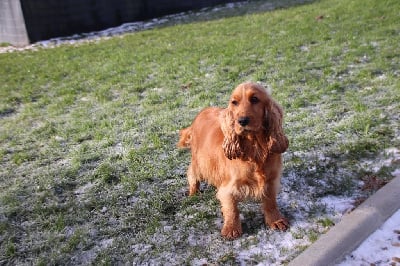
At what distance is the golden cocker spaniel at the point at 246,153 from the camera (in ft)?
10.1

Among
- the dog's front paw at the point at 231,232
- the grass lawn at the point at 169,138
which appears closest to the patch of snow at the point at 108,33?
the grass lawn at the point at 169,138

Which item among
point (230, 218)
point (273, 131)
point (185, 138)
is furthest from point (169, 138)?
point (273, 131)

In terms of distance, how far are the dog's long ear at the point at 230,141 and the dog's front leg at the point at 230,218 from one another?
338 millimetres

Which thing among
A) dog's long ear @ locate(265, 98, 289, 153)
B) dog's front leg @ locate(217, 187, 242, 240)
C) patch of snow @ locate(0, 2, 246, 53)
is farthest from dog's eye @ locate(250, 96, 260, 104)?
patch of snow @ locate(0, 2, 246, 53)

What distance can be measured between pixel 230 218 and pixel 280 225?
0.42 m

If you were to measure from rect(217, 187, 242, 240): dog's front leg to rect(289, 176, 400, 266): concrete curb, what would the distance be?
2.01 feet

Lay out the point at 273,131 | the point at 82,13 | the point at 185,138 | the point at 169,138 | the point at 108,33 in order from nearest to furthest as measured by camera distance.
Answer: the point at 273,131 → the point at 185,138 → the point at 169,138 → the point at 108,33 → the point at 82,13

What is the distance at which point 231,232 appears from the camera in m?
3.37

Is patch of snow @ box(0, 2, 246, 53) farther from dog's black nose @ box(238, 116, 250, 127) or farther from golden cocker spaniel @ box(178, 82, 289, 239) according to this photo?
dog's black nose @ box(238, 116, 250, 127)

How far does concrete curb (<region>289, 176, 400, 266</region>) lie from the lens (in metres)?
2.90

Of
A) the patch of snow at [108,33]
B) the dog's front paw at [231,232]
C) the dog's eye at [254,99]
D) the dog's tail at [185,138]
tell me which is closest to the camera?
the dog's eye at [254,99]

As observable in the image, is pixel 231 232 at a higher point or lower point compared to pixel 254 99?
lower

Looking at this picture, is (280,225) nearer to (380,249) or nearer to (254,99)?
(380,249)

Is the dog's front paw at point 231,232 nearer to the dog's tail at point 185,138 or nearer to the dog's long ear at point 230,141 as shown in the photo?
the dog's long ear at point 230,141
